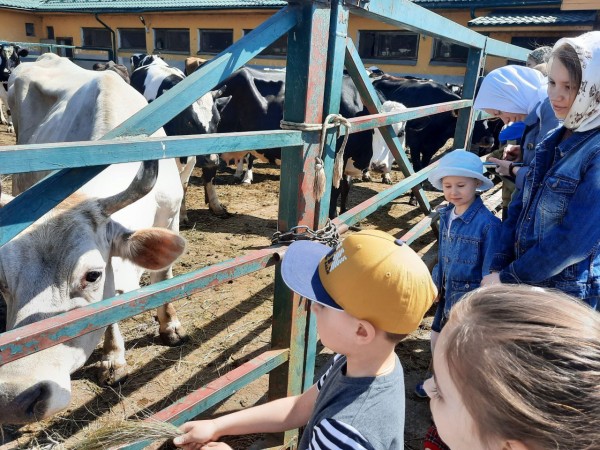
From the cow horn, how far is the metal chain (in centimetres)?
50

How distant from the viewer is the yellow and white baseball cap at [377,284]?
1071 mm

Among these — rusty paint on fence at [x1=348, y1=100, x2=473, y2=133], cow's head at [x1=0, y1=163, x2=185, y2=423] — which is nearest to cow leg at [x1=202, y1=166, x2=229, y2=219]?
rusty paint on fence at [x1=348, y1=100, x2=473, y2=133]

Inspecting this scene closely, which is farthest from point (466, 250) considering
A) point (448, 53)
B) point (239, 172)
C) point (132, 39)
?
point (132, 39)

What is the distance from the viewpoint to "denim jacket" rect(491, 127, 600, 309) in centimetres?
150

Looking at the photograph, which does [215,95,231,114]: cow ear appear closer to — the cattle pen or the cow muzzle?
the cattle pen

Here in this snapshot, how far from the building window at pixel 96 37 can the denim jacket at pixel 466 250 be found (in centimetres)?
2172

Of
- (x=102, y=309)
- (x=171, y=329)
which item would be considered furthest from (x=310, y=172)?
(x=171, y=329)

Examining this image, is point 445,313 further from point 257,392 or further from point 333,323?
point 333,323

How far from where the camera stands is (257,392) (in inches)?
104

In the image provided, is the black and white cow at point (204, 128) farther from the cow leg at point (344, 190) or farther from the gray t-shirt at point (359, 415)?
the gray t-shirt at point (359, 415)

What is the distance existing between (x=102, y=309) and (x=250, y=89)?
571 centimetres

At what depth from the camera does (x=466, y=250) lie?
7.39ft

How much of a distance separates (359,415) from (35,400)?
1.09m

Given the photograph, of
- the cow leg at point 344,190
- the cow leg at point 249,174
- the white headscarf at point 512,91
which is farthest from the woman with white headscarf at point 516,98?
the cow leg at point 249,174
